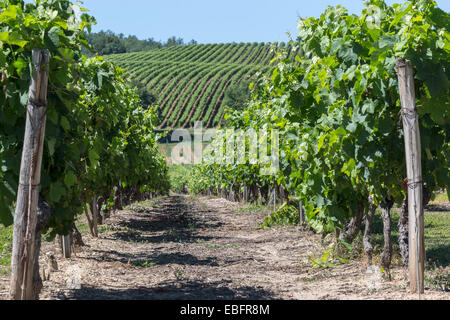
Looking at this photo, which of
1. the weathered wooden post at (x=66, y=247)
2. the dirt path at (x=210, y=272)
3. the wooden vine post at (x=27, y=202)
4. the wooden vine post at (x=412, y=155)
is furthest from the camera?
the weathered wooden post at (x=66, y=247)

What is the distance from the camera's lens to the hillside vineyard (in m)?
68.4

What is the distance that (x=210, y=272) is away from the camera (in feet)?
21.2

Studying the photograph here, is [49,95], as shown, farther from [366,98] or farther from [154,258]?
[154,258]

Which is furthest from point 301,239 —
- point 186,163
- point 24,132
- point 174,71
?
point 174,71

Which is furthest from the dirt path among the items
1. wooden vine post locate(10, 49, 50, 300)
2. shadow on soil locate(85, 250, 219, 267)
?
wooden vine post locate(10, 49, 50, 300)

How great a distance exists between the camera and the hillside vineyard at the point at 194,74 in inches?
2694

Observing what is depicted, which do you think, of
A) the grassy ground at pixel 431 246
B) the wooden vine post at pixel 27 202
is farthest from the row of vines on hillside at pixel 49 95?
the grassy ground at pixel 431 246

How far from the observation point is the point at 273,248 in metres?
8.89

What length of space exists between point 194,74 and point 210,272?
78.3 meters

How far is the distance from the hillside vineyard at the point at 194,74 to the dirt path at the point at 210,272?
150 feet

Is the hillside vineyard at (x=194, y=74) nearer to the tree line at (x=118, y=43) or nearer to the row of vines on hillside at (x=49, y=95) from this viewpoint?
the tree line at (x=118, y=43)

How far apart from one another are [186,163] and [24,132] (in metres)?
63.6
